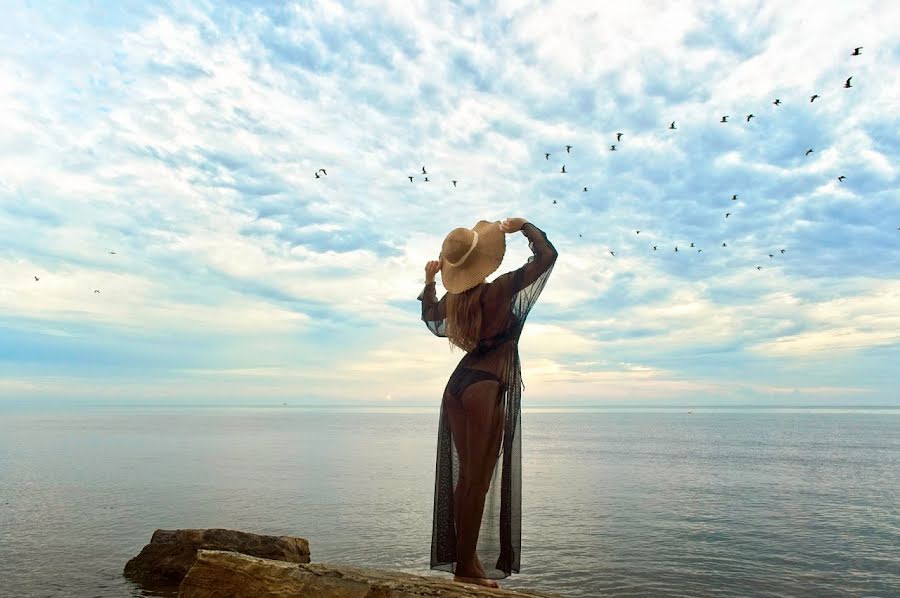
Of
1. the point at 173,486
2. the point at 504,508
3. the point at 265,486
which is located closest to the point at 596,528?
the point at 504,508

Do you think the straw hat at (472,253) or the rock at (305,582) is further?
the straw hat at (472,253)

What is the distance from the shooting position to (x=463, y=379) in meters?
6.24

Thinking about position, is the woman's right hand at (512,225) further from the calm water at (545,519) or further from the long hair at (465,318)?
the calm water at (545,519)

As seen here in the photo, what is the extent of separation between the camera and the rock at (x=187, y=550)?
9898mm

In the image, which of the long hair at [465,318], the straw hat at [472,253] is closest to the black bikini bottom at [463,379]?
the long hair at [465,318]

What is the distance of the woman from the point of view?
607 centimetres

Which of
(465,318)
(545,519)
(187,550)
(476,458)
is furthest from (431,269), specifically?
(545,519)

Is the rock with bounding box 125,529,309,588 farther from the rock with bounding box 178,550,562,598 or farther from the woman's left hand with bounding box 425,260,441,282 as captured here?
the woman's left hand with bounding box 425,260,441,282

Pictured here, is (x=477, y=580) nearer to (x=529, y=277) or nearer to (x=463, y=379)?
(x=463, y=379)

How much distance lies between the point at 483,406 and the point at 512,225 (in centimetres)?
172

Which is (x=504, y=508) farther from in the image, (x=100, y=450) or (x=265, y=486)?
(x=100, y=450)

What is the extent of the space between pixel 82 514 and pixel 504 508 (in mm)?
14708

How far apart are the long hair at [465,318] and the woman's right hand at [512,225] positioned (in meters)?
0.57

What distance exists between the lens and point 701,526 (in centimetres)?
1546
